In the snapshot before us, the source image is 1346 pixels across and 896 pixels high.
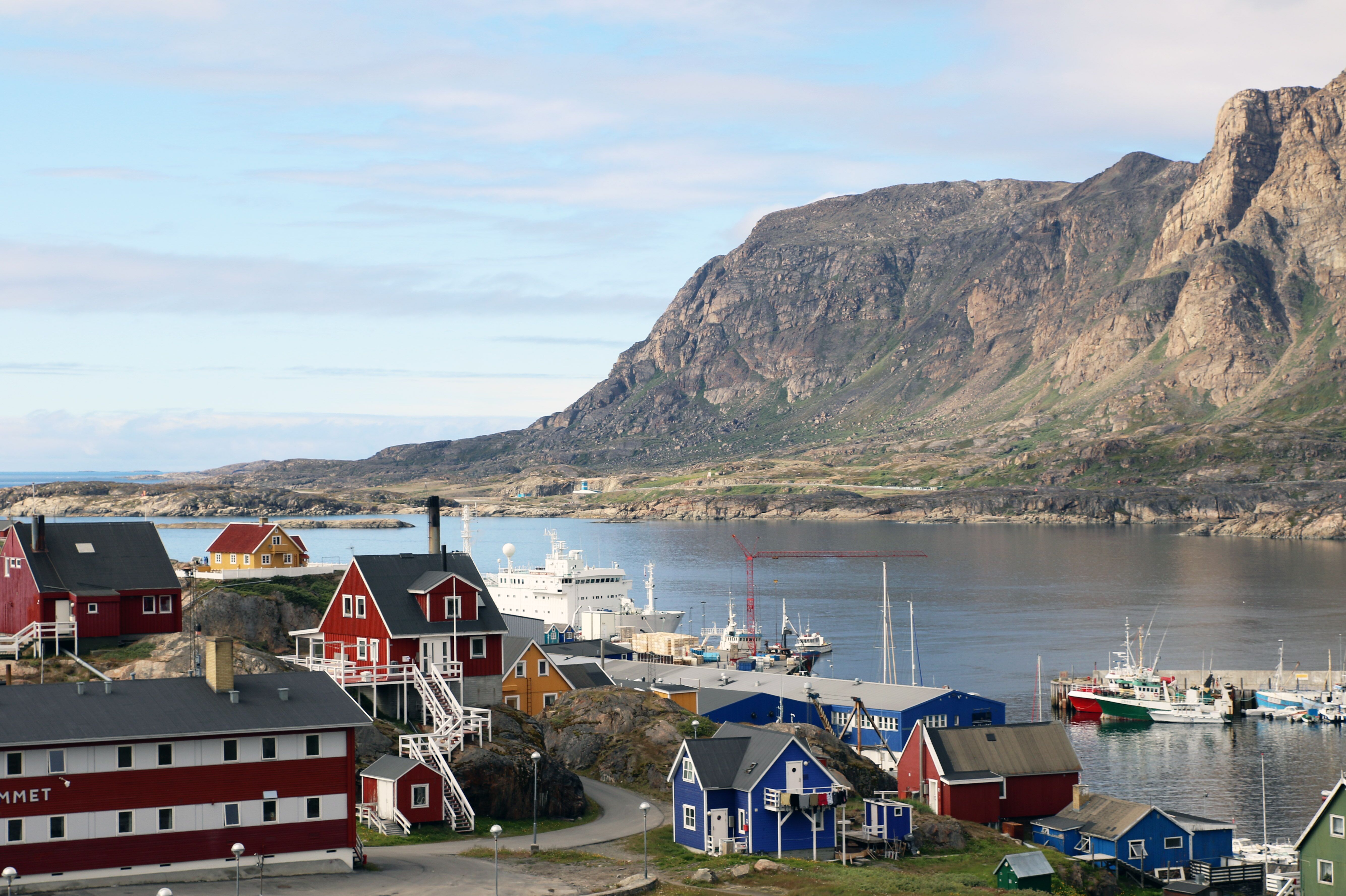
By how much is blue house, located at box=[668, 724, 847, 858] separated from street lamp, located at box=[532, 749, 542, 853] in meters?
4.63

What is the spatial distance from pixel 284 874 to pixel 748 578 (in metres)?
143

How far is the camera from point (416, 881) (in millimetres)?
35719

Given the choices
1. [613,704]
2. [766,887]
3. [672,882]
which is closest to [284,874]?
[672,882]

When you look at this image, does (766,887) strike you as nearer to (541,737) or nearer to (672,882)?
(672,882)

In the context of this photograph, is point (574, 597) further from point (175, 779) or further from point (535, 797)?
point (175, 779)

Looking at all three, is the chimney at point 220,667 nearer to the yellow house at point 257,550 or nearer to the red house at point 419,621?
the red house at point 419,621

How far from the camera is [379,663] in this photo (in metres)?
49.5

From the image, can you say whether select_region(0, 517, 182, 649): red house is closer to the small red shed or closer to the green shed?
the small red shed

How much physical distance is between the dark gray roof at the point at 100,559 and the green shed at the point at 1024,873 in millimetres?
32746

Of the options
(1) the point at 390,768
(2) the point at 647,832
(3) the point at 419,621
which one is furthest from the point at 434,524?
(2) the point at 647,832

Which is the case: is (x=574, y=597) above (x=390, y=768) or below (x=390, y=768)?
below

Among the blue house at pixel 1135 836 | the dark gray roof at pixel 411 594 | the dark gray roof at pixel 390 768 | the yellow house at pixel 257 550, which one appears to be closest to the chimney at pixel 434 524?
the yellow house at pixel 257 550

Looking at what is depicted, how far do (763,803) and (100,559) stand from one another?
2843 centimetres

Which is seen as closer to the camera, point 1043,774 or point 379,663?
point 379,663
